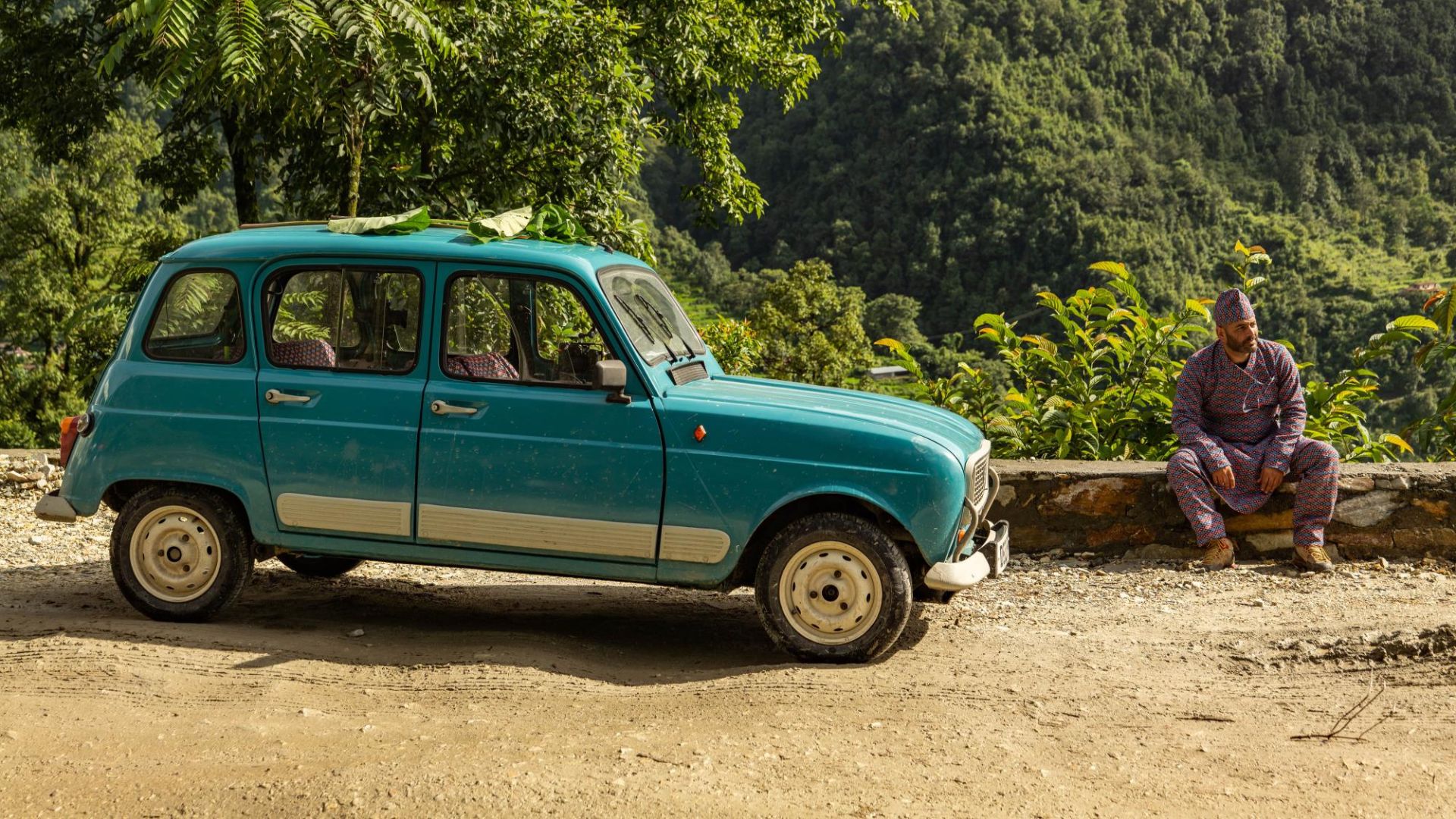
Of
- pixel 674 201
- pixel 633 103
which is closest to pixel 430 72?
pixel 633 103

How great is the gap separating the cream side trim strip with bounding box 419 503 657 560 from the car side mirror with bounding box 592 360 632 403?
537 mm

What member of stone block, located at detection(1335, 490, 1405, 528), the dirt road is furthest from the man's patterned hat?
the dirt road

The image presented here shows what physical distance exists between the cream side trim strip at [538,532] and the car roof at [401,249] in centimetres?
110

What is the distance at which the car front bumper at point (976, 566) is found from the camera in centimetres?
574

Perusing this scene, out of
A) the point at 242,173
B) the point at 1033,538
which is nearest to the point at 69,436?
the point at 1033,538

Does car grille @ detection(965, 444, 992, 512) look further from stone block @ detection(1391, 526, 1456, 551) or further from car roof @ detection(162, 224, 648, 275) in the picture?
stone block @ detection(1391, 526, 1456, 551)

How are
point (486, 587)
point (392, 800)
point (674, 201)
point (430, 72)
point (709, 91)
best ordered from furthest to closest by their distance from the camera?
point (674, 201) → point (709, 91) → point (430, 72) → point (486, 587) → point (392, 800)

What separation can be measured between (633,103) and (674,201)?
6156 centimetres

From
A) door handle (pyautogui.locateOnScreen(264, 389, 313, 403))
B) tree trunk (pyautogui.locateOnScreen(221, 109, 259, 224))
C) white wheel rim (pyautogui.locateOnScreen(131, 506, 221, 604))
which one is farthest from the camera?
tree trunk (pyautogui.locateOnScreen(221, 109, 259, 224))

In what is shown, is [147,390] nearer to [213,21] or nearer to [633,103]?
[213,21]

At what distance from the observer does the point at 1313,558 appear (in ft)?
24.9

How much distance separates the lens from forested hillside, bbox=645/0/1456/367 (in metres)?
68.8

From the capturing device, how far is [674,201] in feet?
242

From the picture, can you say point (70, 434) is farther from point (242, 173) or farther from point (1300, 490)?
point (242, 173)
